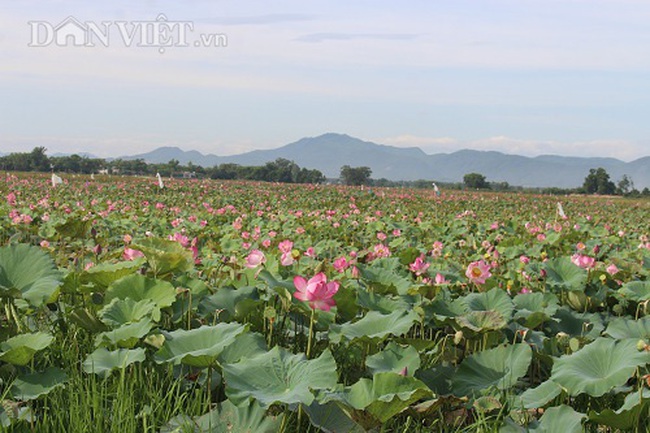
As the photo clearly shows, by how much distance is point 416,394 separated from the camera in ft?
5.67

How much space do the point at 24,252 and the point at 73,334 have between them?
0.38 metres

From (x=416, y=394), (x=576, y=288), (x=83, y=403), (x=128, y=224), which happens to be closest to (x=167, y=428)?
(x=83, y=403)

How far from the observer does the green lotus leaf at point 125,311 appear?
7.44ft

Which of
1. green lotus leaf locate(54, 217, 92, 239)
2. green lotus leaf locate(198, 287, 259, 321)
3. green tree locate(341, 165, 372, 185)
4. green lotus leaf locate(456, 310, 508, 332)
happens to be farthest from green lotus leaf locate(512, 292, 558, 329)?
green tree locate(341, 165, 372, 185)

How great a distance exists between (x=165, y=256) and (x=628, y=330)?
1.78 m

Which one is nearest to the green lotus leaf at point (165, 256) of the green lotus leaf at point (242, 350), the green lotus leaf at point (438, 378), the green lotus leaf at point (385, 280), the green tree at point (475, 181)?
the green lotus leaf at point (242, 350)

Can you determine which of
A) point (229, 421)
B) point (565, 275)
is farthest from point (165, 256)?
point (565, 275)

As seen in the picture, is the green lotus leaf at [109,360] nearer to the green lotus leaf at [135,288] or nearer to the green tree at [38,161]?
the green lotus leaf at [135,288]

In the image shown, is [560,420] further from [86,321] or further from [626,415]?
[86,321]

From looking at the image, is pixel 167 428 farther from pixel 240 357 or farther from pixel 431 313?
pixel 431 313

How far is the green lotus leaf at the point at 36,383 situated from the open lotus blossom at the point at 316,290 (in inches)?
29.4

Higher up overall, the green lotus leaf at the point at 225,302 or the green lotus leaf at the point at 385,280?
the green lotus leaf at the point at 385,280

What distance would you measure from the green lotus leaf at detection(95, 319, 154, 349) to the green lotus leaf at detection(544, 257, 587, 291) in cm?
206

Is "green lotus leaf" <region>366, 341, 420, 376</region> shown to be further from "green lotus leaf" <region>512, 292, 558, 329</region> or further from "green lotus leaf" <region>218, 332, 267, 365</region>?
"green lotus leaf" <region>512, 292, 558, 329</region>
